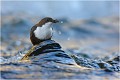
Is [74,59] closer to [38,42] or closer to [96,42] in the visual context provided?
[38,42]

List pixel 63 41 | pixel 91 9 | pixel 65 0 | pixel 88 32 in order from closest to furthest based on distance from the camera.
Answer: pixel 63 41
pixel 88 32
pixel 91 9
pixel 65 0

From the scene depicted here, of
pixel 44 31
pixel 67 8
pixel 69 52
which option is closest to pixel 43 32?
pixel 44 31

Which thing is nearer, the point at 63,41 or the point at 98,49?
the point at 98,49

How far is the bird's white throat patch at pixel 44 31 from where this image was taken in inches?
291

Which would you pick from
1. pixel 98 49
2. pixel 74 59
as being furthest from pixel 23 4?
pixel 74 59

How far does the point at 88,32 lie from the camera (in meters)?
19.2

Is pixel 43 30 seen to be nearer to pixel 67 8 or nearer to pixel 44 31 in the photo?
pixel 44 31

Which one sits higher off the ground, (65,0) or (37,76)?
(65,0)

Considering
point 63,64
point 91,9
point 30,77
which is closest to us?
point 30,77

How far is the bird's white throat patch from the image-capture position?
7379 millimetres

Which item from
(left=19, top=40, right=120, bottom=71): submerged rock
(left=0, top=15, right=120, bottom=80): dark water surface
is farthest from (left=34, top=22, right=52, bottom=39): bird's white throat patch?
(left=0, top=15, right=120, bottom=80): dark water surface

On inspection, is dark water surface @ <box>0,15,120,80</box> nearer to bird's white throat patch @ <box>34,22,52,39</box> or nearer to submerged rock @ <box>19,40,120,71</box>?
submerged rock @ <box>19,40,120,71</box>

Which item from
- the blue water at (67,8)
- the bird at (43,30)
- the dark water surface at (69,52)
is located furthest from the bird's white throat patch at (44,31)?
the blue water at (67,8)

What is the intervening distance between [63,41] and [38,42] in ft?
31.9
